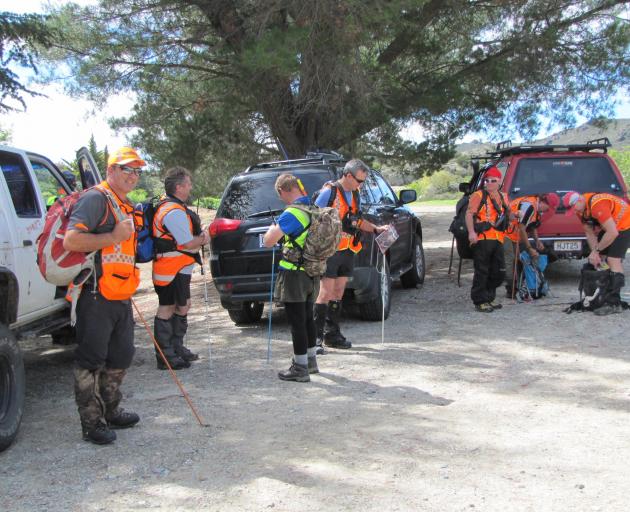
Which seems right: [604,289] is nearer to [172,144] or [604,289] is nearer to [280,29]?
[280,29]

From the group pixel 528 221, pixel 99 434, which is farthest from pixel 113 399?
pixel 528 221

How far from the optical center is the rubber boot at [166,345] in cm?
659

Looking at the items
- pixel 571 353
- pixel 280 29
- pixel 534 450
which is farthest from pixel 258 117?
pixel 534 450

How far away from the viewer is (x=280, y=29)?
959 cm

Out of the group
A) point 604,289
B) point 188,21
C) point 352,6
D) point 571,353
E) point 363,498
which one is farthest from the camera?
point 188,21

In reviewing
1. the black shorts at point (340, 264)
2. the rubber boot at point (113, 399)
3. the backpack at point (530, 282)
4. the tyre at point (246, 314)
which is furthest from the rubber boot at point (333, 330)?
the backpack at point (530, 282)

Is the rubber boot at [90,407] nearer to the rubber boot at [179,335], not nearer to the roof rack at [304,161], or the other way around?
the rubber boot at [179,335]

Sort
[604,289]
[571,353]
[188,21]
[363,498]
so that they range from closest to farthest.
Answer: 1. [363,498]
2. [571,353]
3. [604,289]
4. [188,21]

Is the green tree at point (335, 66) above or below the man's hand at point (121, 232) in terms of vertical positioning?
above

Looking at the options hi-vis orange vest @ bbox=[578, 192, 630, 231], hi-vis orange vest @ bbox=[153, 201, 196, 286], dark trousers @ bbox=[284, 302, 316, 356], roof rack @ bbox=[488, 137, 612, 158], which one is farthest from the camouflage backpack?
roof rack @ bbox=[488, 137, 612, 158]

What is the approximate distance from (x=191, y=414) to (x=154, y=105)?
938 centimetres

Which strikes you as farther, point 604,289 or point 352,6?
point 352,6

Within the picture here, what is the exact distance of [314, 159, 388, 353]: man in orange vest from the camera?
678 cm

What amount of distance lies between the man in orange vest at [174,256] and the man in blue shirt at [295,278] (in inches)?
40.3
